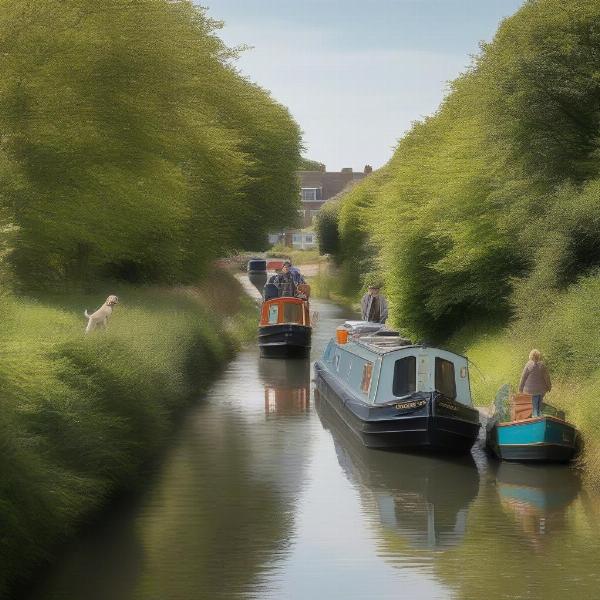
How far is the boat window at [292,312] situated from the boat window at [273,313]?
282 mm

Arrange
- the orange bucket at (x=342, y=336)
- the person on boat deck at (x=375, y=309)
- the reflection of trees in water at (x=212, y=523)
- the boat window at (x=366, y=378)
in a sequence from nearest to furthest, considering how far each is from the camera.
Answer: the reflection of trees in water at (x=212, y=523) < the boat window at (x=366, y=378) < the orange bucket at (x=342, y=336) < the person on boat deck at (x=375, y=309)

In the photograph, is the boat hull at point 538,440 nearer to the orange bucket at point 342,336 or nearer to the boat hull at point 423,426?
the boat hull at point 423,426

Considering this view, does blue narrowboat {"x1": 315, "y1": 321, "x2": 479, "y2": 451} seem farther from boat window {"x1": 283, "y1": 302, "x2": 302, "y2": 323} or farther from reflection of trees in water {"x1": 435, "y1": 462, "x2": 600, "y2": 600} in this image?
boat window {"x1": 283, "y1": 302, "x2": 302, "y2": 323}

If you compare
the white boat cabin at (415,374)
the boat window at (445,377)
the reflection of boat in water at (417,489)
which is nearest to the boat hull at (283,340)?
the reflection of boat in water at (417,489)

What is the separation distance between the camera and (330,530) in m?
17.7

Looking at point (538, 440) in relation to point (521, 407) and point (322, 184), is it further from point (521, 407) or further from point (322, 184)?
point (322, 184)

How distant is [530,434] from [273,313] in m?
21.9

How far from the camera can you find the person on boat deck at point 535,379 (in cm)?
2103

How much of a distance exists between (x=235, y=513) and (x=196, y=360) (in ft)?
44.6

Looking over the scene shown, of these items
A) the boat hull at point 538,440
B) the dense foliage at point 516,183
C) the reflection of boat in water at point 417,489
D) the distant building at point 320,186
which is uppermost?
the distant building at point 320,186

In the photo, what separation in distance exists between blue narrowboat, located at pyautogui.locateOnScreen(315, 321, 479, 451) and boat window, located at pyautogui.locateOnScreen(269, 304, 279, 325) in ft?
50.0

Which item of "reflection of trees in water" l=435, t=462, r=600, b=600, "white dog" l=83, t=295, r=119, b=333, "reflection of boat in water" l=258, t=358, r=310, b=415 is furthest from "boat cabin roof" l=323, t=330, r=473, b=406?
"reflection of boat in water" l=258, t=358, r=310, b=415

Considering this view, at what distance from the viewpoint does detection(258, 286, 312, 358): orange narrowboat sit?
41531 mm

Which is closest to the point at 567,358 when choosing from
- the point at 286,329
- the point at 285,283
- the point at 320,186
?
the point at 286,329
